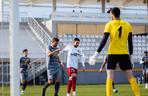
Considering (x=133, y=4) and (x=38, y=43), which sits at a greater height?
(x=133, y=4)

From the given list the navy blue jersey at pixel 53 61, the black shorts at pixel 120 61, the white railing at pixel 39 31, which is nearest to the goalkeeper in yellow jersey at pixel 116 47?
the black shorts at pixel 120 61

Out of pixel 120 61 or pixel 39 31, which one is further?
pixel 39 31

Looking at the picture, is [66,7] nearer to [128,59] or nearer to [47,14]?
[47,14]

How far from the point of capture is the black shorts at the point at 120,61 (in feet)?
38.3

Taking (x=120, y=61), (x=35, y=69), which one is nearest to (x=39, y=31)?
(x=35, y=69)

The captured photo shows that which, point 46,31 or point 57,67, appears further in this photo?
point 46,31

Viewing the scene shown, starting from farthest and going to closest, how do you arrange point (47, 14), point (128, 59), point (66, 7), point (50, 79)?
point (66, 7)
point (47, 14)
point (50, 79)
point (128, 59)

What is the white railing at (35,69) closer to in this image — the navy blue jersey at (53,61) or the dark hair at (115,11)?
the navy blue jersey at (53,61)

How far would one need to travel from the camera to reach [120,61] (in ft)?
38.7

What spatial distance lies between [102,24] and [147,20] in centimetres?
475

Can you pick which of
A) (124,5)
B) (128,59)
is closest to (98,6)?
(124,5)

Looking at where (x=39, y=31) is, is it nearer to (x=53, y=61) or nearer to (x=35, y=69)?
(x=35, y=69)

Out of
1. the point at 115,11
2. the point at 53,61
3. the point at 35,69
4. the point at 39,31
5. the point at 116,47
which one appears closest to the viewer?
the point at 115,11

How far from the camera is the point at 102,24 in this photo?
1895 inches
